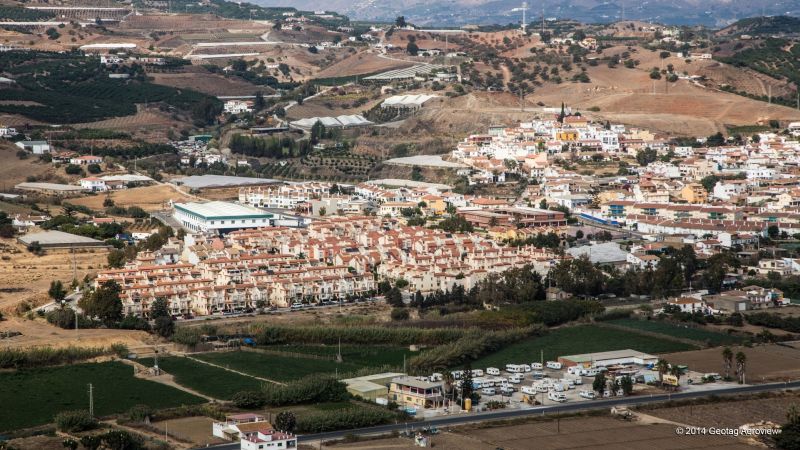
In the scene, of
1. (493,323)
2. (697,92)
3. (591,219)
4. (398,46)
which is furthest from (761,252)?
(398,46)

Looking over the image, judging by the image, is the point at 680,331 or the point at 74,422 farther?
the point at 680,331

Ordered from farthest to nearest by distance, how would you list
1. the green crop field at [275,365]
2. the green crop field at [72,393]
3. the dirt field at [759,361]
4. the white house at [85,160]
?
1. the white house at [85,160]
2. the green crop field at [275,365]
3. the dirt field at [759,361]
4. the green crop field at [72,393]

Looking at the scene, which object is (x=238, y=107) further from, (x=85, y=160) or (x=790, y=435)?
(x=790, y=435)

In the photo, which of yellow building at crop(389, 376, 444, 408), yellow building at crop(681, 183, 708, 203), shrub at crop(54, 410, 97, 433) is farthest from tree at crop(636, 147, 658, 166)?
shrub at crop(54, 410, 97, 433)

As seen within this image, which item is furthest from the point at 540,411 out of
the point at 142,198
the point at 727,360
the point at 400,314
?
the point at 142,198

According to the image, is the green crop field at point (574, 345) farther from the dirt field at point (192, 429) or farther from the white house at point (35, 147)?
the white house at point (35, 147)

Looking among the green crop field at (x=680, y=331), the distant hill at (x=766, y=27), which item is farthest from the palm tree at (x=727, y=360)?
the distant hill at (x=766, y=27)
